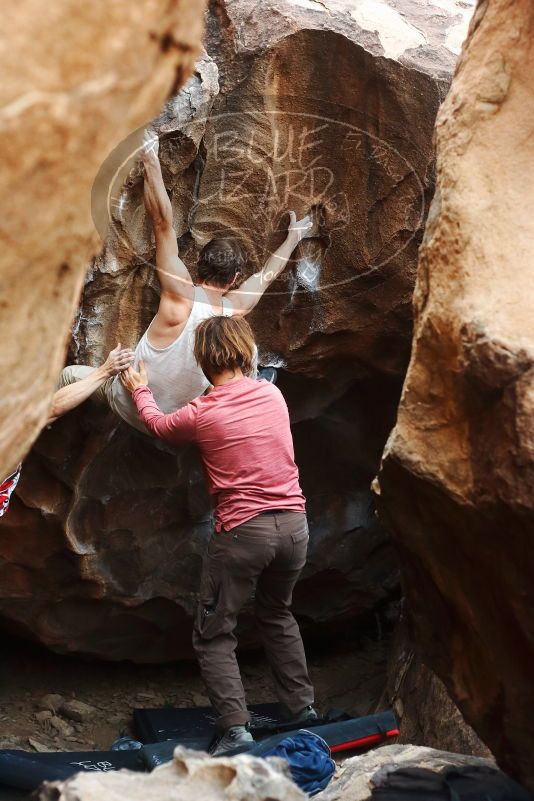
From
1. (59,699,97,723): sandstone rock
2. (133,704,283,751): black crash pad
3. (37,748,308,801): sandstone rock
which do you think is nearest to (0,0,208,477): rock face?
(37,748,308,801): sandstone rock

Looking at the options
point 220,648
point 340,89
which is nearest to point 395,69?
point 340,89

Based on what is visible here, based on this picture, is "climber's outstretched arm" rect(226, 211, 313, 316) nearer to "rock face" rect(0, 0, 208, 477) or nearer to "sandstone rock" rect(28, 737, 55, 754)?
"sandstone rock" rect(28, 737, 55, 754)

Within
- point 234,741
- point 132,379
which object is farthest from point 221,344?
point 234,741

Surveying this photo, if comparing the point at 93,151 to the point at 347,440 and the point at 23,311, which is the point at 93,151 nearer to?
the point at 23,311

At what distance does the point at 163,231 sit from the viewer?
344 cm

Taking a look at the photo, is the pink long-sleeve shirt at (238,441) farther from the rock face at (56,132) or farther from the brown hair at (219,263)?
the rock face at (56,132)

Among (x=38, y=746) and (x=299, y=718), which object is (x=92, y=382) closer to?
(x=299, y=718)

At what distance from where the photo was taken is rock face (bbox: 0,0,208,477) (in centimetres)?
130

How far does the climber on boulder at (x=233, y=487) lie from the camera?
3.26m

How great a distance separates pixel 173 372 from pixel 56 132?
2.19m

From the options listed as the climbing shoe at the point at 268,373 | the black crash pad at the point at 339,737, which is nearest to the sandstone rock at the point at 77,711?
the black crash pad at the point at 339,737

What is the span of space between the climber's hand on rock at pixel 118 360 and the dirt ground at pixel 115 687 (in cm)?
168

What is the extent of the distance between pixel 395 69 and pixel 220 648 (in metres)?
2.08

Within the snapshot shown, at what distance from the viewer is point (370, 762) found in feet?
8.06
